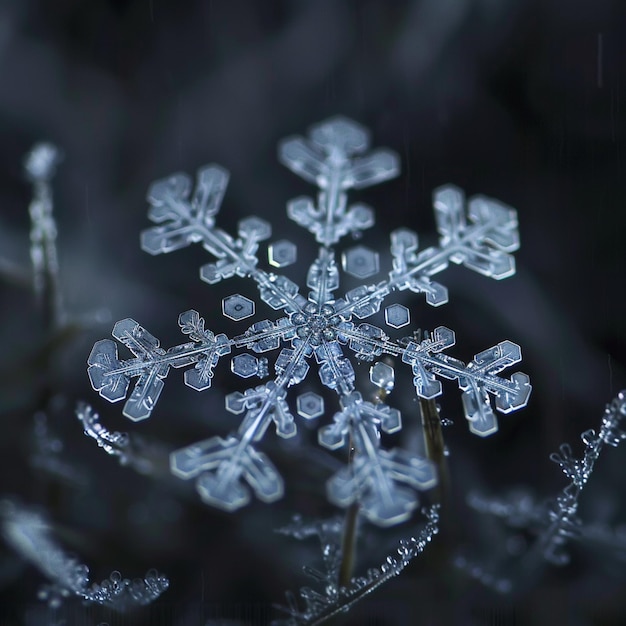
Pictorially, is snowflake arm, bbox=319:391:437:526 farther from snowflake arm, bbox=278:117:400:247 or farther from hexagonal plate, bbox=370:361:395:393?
snowflake arm, bbox=278:117:400:247

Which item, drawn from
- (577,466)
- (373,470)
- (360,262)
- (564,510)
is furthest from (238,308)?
(564,510)

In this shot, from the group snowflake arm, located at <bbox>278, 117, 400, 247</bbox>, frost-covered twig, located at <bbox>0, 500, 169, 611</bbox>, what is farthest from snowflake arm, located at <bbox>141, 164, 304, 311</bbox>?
frost-covered twig, located at <bbox>0, 500, 169, 611</bbox>

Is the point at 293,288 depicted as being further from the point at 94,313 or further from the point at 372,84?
the point at 372,84

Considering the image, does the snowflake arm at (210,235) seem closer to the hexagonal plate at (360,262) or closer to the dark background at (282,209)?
the hexagonal plate at (360,262)

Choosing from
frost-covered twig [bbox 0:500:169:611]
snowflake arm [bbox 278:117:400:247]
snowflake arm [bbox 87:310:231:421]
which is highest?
snowflake arm [bbox 278:117:400:247]

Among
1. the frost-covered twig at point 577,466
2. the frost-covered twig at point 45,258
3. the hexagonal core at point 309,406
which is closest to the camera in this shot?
the hexagonal core at point 309,406

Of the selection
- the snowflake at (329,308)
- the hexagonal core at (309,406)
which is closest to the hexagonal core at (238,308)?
the snowflake at (329,308)
